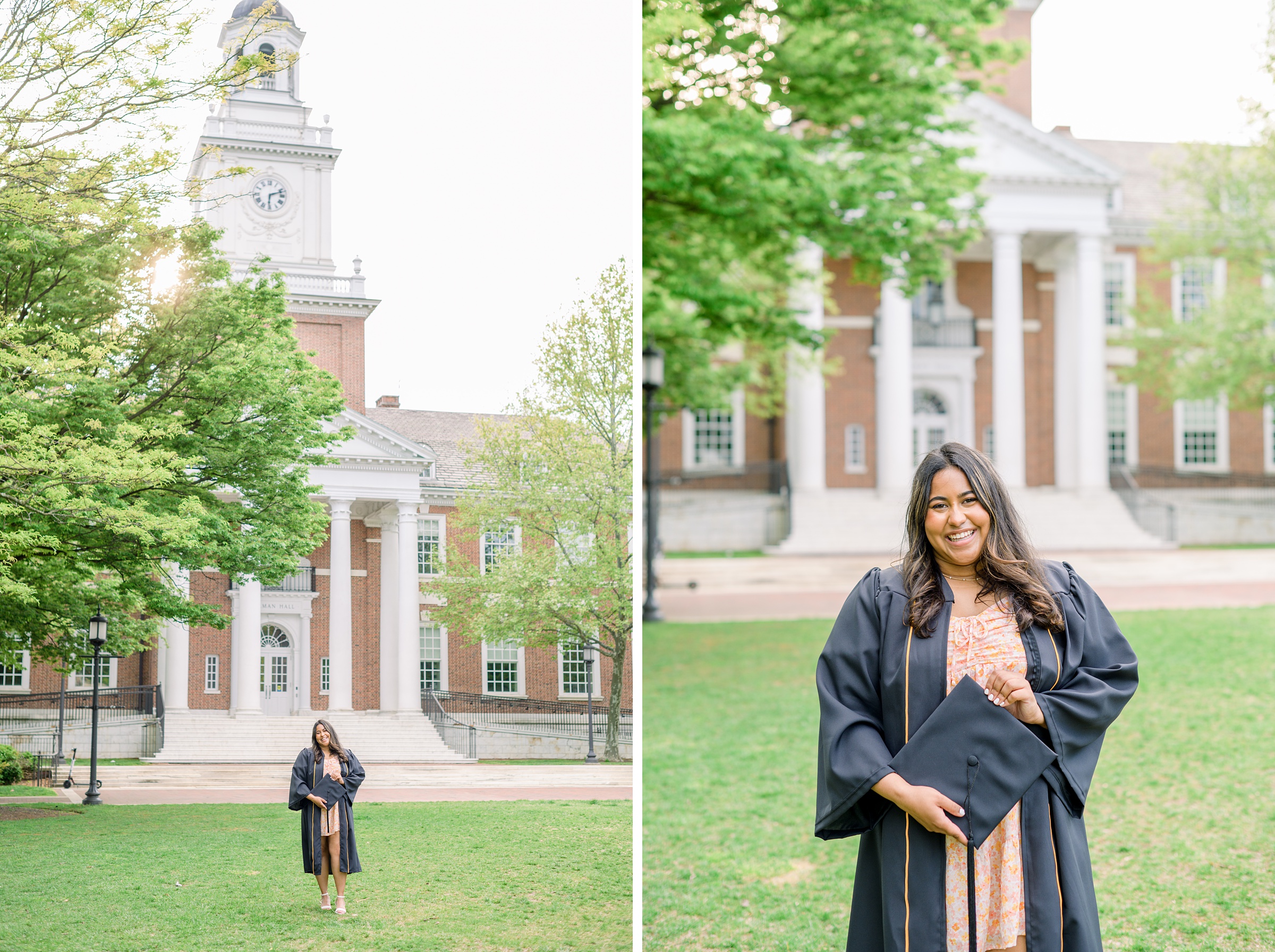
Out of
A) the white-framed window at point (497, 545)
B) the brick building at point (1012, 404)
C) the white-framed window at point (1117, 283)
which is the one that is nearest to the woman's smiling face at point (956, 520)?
the white-framed window at point (497, 545)

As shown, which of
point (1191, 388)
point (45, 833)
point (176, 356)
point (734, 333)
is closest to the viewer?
point (45, 833)

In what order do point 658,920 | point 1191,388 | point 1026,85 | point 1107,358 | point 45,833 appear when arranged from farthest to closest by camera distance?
point 1026,85, point 1107,358, point 1191,388, point 658,920, point 45,833

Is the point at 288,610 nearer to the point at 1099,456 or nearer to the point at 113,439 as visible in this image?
the point at 113,439

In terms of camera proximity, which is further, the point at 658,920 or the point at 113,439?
the point at 658,920

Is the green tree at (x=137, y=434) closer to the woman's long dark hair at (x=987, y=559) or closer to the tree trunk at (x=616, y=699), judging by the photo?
the tree trunk at (x=616, y=699)

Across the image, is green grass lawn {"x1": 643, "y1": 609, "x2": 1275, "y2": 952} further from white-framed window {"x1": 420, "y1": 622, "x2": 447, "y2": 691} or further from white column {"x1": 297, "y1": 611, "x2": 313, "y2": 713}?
white column {"x1": 297, "y1": 611, "x2": 313, "y2": 713}

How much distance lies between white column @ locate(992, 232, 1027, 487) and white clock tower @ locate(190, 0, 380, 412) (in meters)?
28.1

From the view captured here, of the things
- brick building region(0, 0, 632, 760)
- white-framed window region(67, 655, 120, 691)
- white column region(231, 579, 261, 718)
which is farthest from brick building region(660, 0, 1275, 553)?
white-framed window region(67, 655, 120, 691)

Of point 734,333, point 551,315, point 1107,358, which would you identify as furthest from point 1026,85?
point 551,315

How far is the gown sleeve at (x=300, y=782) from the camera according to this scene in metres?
4.74

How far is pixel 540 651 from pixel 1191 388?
A: 27705 mm

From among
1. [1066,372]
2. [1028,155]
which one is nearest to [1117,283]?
[1066,372]

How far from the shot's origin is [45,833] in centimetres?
460

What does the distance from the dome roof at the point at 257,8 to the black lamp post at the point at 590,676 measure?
10.3ft
